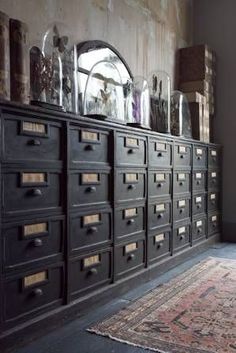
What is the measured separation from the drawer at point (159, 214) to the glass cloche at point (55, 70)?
3.21ft

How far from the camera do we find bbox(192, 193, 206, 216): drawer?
142 inches

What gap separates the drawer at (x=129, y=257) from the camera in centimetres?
237

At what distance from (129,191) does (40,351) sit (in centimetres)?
116

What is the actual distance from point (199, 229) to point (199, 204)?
9.9 inches

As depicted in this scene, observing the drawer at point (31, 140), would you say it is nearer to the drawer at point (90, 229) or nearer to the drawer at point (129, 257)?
the drawer at point (90, 229)

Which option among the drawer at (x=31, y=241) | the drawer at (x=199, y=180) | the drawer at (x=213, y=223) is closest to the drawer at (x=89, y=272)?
the drawer at (x=31, y=241)

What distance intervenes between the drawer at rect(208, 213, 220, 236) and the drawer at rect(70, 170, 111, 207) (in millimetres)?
2105

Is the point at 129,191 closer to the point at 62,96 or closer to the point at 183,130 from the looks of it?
the point at 62,96

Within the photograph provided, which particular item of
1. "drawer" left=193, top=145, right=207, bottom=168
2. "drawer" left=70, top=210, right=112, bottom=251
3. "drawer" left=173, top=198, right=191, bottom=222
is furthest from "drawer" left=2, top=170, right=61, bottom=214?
"drawer" left=193, top=145, right=207, bottom=168

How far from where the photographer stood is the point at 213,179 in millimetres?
4184

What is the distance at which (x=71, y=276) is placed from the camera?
196 centimetres

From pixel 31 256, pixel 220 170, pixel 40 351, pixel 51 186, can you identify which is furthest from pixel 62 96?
pixel 220 170

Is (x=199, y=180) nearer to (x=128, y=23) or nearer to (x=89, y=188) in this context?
(x=128, y=23)

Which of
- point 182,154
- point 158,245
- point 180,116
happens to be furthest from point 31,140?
point 180,116
